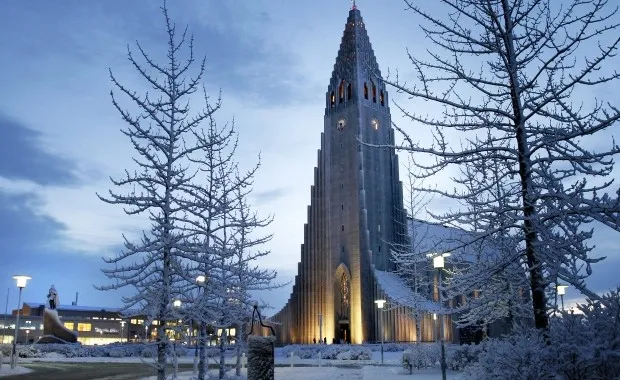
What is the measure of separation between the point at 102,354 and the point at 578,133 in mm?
49360

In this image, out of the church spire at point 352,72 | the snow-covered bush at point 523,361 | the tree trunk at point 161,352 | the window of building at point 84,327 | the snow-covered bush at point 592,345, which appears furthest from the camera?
the window of building at point 84,327

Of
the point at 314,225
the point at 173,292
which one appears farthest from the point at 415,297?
the point at 314,225

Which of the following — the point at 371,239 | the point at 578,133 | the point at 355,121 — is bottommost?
the point at 578,133

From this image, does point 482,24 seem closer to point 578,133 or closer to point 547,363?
point 578,133

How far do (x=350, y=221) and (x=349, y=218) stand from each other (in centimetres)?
42

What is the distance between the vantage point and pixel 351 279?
6481 centimetres

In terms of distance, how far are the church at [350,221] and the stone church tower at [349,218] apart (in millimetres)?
115

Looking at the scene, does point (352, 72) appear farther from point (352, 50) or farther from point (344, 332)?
point (344, 332)

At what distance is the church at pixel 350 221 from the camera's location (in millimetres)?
63875

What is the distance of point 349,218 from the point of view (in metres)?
66.6

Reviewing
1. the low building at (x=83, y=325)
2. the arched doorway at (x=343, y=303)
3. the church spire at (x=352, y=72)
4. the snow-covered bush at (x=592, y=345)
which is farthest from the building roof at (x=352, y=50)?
the low building at (x=83, y=325)

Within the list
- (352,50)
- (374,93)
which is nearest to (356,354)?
(374,93)

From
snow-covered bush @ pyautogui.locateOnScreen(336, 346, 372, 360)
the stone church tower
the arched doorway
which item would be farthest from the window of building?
snow-covered bush @ pyautogui.locateOnScreen(336, 346, 372, 360)

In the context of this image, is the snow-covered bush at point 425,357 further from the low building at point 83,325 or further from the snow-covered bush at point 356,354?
the low building at point 83,325
